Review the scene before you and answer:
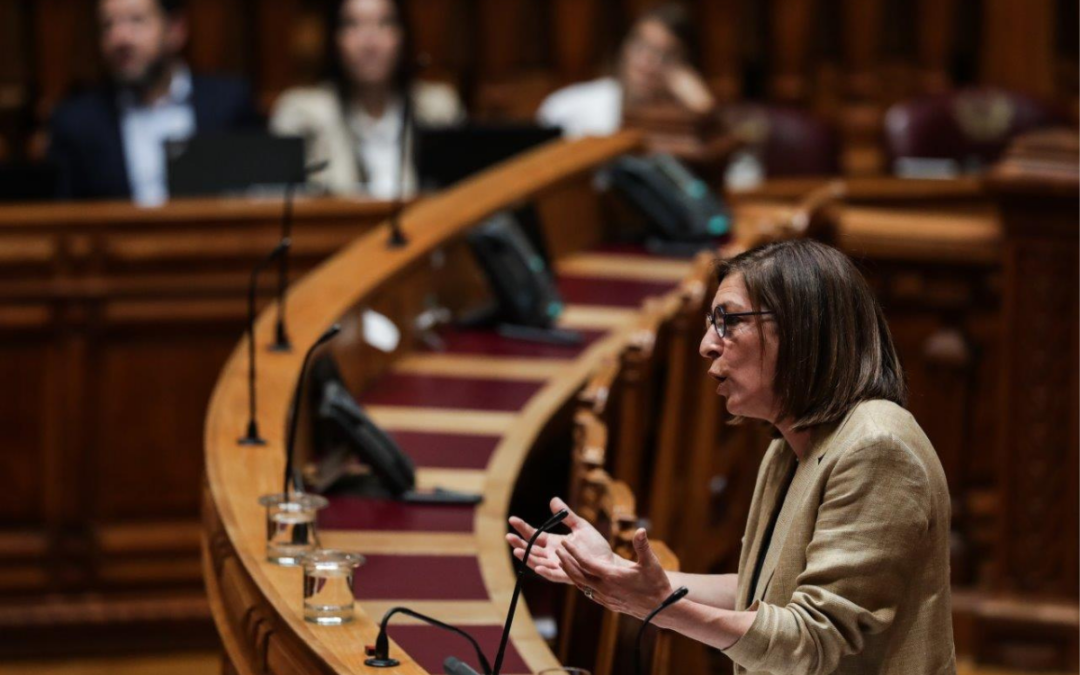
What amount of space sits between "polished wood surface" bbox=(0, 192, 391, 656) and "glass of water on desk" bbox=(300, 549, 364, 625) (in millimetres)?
2457

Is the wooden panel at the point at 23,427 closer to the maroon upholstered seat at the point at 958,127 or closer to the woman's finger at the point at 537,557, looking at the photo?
the woman's finger at the point at 537,557

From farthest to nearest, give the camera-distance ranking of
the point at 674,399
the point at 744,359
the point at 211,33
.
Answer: the point at 211,33 < the point at 674,399 < the point at 744,359

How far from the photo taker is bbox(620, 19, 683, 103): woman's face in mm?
5402

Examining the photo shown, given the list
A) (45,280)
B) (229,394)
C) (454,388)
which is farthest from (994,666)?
(45,280)

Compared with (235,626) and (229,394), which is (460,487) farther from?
(235,626)

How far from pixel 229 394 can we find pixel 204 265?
1748mm

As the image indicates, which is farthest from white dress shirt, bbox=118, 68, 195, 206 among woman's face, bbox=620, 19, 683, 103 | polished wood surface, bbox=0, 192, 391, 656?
woman's face, bbox=620, 19, 683, 103

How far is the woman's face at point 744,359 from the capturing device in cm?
170

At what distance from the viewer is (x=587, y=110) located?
5.95 metres

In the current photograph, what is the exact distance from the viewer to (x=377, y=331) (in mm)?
3299

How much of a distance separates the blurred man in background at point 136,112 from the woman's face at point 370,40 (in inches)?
14.0

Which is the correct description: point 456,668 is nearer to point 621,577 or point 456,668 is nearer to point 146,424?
point 621,577

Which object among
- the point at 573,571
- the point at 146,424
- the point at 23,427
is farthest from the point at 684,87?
the point at 573,571

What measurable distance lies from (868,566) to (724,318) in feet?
0.96
